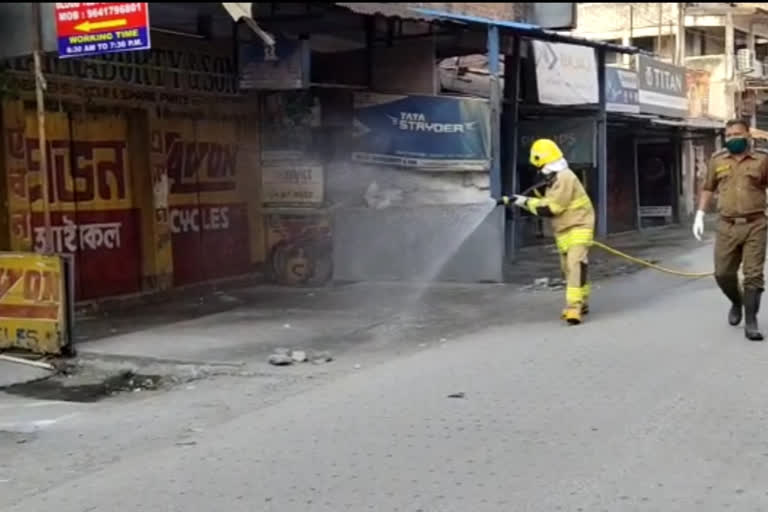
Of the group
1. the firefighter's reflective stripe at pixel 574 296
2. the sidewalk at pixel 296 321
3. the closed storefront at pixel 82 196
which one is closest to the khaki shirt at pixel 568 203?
the firefighter's reflective stripe at pixel 574 296

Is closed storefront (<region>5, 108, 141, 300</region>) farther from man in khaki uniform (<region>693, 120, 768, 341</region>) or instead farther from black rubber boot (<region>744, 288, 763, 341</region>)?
black rubber boot (<region>744, 288, 763, 341</region>)

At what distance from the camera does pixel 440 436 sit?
228 inches

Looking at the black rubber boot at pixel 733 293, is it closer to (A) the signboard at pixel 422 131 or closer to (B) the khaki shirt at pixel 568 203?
(B) the khaki shirt at pixel 568 203

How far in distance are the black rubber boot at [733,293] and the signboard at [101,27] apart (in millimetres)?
5120

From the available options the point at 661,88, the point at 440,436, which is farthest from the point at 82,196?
the point at 661,88

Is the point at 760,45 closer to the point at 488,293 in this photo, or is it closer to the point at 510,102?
the point at 510,102

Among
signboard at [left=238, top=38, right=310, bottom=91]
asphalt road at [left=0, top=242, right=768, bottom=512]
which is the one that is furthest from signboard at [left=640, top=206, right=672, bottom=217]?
asphalt road at [left=0, top=242, right=768, bottom=512]

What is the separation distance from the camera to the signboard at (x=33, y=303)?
8656 millimetres

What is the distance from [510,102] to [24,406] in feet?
31.5

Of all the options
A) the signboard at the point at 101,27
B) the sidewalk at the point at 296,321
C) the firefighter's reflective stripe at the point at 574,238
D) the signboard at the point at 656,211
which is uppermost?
the signboard at the point at 101,27

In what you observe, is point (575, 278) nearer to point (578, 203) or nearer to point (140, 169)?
point (578, 203)

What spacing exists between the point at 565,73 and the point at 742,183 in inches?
316

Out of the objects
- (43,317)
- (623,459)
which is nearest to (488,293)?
(43,317)

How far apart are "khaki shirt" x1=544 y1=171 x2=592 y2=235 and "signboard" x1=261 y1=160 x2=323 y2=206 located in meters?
4.46
